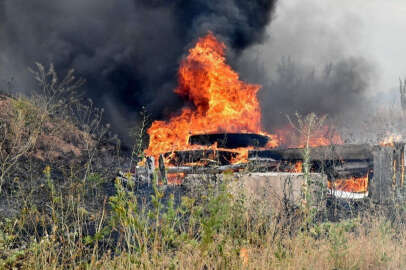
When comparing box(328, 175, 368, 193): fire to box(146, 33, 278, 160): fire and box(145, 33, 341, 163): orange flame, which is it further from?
box(146, 33, 278, 160): fire

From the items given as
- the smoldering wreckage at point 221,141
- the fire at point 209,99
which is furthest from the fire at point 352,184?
the fire at point 209,99

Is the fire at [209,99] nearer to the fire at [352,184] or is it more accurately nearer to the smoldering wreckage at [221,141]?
the smoldering wreckage at [221,141]

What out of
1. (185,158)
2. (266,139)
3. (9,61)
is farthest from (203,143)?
(9,61)

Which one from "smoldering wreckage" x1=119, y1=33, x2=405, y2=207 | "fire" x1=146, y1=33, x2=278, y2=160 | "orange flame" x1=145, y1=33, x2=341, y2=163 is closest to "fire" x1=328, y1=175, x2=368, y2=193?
"smoldering wreckage" x1=119, y1=33, x2=405, y2=207

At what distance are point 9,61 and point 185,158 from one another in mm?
10396

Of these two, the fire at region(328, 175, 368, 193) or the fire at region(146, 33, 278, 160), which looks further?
the fire at region(146, 33, 278, 160)

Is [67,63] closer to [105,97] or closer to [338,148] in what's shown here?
[105,97]

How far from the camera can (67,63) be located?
712 inches

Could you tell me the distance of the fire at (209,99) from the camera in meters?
14.4

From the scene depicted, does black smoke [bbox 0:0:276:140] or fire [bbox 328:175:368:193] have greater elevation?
black smoke [bbox 0:0:276:140]

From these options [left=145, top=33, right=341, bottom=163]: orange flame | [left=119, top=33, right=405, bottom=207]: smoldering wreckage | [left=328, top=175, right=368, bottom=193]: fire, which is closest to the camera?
[left=119, top=33, right=405, bottom=207]: smoldering wreckage

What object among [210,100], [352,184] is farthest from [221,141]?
[352,184]

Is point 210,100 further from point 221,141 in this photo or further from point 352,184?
Result: point 352,184

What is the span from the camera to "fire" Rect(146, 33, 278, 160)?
14422 mm
